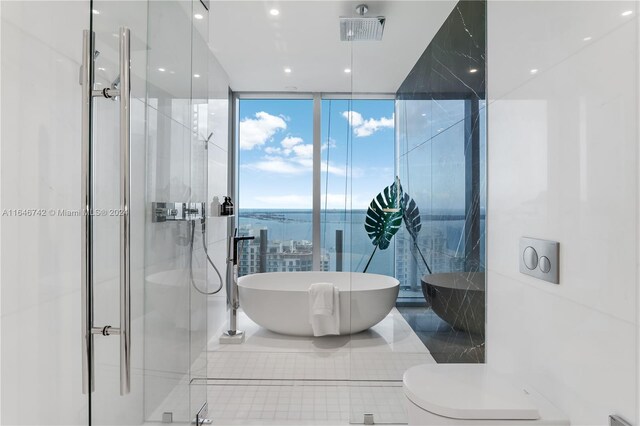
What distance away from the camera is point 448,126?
238cm

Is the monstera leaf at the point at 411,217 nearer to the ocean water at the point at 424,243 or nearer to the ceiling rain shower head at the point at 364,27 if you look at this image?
the ocean water at the point at 424,243

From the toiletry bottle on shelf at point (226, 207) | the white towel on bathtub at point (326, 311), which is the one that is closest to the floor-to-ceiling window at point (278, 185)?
the toiletry bottle on shelf at point (226, 207)

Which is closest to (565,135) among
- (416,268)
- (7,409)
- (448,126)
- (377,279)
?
(448,126)

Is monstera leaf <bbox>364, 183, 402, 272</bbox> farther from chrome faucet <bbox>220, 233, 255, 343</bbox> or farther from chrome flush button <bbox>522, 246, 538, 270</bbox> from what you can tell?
chrome faucet <bbox>220, 233, 255, 343</bbox>

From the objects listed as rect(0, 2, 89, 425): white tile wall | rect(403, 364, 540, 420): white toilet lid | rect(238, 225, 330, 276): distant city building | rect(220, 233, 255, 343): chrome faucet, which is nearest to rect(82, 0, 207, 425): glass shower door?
rect(0, 2, 89, 425): white tile wall

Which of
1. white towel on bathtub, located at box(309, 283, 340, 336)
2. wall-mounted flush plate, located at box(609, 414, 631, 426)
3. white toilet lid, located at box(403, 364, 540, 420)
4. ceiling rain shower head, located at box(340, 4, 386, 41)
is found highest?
ceiling rain shower head, located at box(340, 4, 386, 41)

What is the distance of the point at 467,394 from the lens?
151 cm

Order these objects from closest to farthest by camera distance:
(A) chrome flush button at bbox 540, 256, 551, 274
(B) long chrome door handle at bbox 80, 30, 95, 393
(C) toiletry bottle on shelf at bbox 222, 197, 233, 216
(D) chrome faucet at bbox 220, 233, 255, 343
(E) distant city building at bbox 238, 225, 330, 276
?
(B) long chrome door handle at bbox 80, 30, 95, 393, (A) chrome flush button at bbox 540, 256, 551, 274, (D) chrome faucet at bbox 220, 233, 255, 343, (C) toiletry bottle on shelf at bbox 222, 197, 233, 216, (E) distant city building at bbox 238, 225, 330, 276

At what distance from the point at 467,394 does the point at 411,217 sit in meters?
1.16

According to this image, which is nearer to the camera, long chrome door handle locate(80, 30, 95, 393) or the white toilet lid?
long chrome door handle locate(80, 30, 95, 393)

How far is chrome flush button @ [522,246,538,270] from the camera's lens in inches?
63.0

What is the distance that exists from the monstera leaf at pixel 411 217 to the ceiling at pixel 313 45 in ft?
2.24

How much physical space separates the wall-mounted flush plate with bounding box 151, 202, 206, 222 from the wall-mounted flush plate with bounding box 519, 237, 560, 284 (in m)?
1.56

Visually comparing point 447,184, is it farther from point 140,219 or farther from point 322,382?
point 140,219
